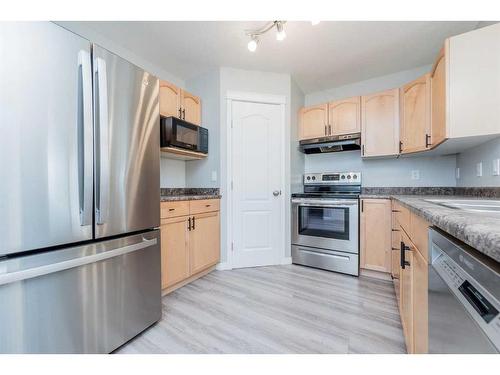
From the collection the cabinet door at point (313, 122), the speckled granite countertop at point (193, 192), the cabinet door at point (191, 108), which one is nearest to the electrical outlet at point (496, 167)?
the cabinet door at point (313, 122)

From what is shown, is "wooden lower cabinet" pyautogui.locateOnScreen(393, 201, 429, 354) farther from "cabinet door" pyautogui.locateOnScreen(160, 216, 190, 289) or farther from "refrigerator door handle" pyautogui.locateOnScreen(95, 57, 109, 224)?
"cabinet door" pyautogui.locateOnScreen(160, 216, 190, 289)

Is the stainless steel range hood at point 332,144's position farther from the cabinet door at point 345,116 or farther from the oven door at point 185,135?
the oven door at point 185,135

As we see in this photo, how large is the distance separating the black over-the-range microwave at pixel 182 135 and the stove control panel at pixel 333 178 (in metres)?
1.55

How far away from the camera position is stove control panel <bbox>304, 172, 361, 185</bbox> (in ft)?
9.80

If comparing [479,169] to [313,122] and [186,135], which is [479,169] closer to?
[313,122]

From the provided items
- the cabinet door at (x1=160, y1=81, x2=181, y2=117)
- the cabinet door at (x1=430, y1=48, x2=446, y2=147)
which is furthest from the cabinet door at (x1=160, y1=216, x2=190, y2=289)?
the cabinet door at (x1=430, y1=48, x2=446, y2=147)

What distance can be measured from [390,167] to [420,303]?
2.34m

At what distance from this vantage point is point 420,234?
95 cm

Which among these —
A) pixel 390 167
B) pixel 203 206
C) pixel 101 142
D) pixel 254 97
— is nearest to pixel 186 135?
pixel 203 206

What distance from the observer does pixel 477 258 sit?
1.58 ft

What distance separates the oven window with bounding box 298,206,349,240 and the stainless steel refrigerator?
6.15 feet

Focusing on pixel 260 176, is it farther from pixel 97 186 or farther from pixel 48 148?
pixel 48 148

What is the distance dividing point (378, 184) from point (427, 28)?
167 cm
